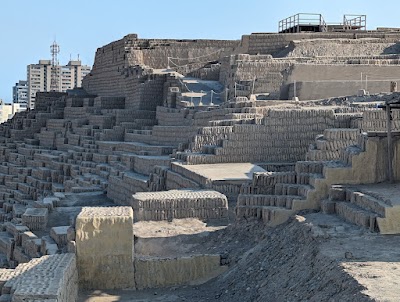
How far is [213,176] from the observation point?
12375mm

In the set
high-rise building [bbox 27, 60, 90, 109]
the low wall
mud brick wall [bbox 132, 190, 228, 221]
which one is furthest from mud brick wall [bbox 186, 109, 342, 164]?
high-rise building [bbox 27, 60, 90, 109]

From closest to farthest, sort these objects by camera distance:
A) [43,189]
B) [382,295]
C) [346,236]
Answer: [382,295]
[346,236]
[43,189]

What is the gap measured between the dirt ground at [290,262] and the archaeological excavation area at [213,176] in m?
0.02

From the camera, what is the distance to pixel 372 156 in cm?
905

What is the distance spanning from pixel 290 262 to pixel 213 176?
5220 millimetres

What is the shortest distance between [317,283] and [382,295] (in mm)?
980

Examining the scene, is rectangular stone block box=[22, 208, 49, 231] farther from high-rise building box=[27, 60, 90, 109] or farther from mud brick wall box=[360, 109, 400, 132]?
high-rise building box=[27, 60, 90, 109]

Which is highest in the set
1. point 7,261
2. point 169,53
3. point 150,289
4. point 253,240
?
point 169,53

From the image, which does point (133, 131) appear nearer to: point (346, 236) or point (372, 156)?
point (372, 156)

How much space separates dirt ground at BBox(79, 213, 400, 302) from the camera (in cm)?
597

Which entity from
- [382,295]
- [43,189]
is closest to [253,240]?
[382,295]

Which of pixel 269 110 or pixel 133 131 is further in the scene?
pixel 133 131

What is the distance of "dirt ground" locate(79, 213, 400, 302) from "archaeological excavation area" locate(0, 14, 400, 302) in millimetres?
23

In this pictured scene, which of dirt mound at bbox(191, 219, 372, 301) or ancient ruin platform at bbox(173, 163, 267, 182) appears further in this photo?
ancient ruin platform at bbox(173, 163, 267, 182)
